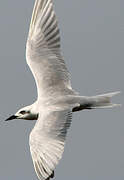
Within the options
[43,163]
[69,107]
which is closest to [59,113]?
[69,107]

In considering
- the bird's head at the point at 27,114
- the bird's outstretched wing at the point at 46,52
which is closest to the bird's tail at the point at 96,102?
the bird's outstretched wing at the point at 46,52

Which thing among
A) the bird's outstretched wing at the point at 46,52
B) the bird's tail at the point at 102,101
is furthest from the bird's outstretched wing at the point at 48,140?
the bird's outstretched wing at the point at 46,52

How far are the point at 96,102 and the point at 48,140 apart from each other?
2.28m

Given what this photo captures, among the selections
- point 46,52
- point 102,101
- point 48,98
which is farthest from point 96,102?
point 46,52

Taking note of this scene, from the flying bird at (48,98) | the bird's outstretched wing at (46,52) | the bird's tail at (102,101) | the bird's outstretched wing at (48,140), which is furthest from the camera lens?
the bird's outstretched wing at (46,52)

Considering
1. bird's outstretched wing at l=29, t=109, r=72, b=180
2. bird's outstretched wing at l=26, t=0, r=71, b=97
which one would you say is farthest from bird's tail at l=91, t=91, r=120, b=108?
bird's outstretched wing at l=29, t=109, r=72, b=180

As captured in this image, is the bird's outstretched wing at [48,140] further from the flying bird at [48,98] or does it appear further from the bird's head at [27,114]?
the bird's head at [27,114]

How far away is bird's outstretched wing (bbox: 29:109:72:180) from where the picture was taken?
17.8 m

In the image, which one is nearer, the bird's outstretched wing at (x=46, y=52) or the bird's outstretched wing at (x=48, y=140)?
the bird's outstretched wing at (x=48, y=140)

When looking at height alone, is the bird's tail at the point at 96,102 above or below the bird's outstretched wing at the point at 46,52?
below

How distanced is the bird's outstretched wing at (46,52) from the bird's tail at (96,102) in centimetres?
80

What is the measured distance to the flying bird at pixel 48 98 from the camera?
714 inches

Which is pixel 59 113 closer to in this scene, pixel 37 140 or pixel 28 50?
pixel 37 140

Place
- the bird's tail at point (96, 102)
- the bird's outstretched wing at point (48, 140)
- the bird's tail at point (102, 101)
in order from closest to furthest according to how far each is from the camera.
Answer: the bird's outstretched wing at point (48, 140) → the bird's tail at point (96, 102) → the bird's tail at point (102, 101)
